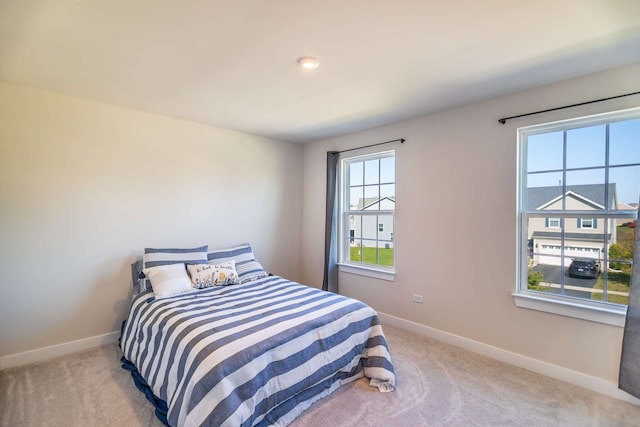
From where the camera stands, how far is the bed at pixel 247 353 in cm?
157

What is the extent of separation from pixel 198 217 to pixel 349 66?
7.83ft

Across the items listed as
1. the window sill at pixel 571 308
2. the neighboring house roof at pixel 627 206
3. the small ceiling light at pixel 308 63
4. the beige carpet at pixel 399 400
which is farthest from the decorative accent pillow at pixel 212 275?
the neighboring house roof at pixel 627 206

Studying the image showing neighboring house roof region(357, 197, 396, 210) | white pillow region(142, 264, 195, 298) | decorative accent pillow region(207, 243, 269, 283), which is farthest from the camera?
neighboring house roof region(357, 197, 396, 210)

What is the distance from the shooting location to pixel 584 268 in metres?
2.29

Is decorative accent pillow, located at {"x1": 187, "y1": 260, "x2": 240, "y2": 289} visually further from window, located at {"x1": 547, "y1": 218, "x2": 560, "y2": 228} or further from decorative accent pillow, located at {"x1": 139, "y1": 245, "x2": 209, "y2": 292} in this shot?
window, located at {"x1": 547, "y1": 218, "x2": 560, "y2": 228}

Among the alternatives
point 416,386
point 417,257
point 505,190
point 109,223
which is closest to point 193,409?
point 416,386

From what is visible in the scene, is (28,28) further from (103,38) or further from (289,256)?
(289,256)

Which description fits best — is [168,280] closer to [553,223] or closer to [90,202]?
[90,202]

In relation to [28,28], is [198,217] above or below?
below

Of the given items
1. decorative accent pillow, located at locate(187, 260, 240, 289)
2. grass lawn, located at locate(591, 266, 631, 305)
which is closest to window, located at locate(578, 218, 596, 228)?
grass lawn, located at locate(591, 266, 631, 305)

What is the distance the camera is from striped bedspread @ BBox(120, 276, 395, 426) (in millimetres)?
1565

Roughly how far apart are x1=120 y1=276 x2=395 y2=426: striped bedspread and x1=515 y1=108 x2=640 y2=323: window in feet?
5.05

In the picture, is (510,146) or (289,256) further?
(289,256)

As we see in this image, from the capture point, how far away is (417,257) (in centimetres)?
317
